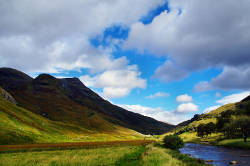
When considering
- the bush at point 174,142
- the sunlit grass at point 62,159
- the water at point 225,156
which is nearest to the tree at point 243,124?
the water at point 225,156

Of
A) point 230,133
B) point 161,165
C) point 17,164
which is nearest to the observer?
point 161,165

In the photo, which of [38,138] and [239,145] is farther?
[38,138]

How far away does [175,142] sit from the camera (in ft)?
305

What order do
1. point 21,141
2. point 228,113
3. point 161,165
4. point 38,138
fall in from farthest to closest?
1. point 228,113
2. point 38,138
3. point 21,141
4. point 161,165

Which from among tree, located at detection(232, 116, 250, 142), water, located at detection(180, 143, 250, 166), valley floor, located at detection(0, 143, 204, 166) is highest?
tree, located at detection(232, 116, 250, 142)

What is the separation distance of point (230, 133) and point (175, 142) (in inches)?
2266

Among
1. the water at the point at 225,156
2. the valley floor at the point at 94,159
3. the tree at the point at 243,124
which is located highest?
the tree at the point at 243,124

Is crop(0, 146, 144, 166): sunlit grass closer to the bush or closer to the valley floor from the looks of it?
the valley floor

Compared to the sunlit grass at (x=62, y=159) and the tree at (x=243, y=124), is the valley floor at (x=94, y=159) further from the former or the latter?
the tree at (x=243, y=124)

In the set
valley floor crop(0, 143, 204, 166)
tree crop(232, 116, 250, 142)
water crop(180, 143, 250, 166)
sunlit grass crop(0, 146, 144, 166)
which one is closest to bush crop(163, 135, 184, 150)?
water crop(180, 143, 250, 166)

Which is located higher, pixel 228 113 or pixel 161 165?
pixel 228 113

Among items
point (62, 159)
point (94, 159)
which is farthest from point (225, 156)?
point (62, 159)

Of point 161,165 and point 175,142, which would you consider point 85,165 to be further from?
point 175,142

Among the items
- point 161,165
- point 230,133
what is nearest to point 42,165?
point 161,165
